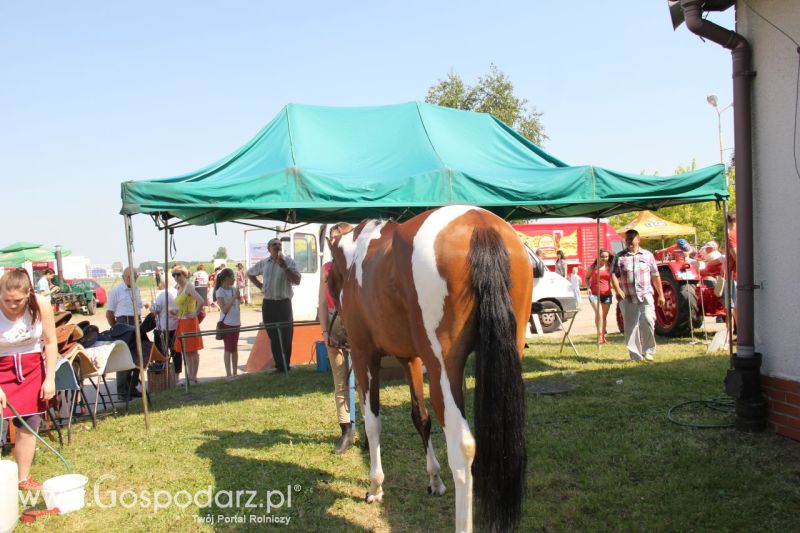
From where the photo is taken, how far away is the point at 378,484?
3.72 metres

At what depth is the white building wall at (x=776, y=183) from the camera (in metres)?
4.11

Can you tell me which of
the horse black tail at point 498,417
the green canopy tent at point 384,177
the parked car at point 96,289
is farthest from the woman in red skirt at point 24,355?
the parked car at point 96,289

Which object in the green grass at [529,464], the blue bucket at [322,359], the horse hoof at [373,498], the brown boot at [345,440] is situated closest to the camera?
the green grass at [529,464]

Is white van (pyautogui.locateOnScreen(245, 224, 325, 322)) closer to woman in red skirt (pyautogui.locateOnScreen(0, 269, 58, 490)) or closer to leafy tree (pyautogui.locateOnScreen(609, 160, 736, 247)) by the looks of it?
woman in red skirt (pyautogui.locateOnScreen(0, 269, 58, 490))

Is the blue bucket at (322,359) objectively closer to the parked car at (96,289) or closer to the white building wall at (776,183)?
the white building wall at (776,183)

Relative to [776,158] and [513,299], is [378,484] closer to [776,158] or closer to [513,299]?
[513,299]

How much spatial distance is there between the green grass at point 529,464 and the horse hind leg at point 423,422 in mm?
96

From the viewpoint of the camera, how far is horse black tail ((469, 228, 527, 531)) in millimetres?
2645

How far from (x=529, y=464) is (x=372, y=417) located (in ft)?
4.06

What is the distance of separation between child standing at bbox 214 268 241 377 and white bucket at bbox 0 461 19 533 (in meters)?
5.47

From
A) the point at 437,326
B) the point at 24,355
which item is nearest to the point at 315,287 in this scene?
the point at 24,355

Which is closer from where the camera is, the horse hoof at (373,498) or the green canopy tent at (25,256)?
the horse hoof at (373,498)

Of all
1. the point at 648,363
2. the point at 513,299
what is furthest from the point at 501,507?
the point at 648,363

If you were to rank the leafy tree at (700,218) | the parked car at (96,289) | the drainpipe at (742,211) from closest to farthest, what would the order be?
the drainpipe at (742,211) → the parked car at (96,289) → the leafy tree at (700,218)
